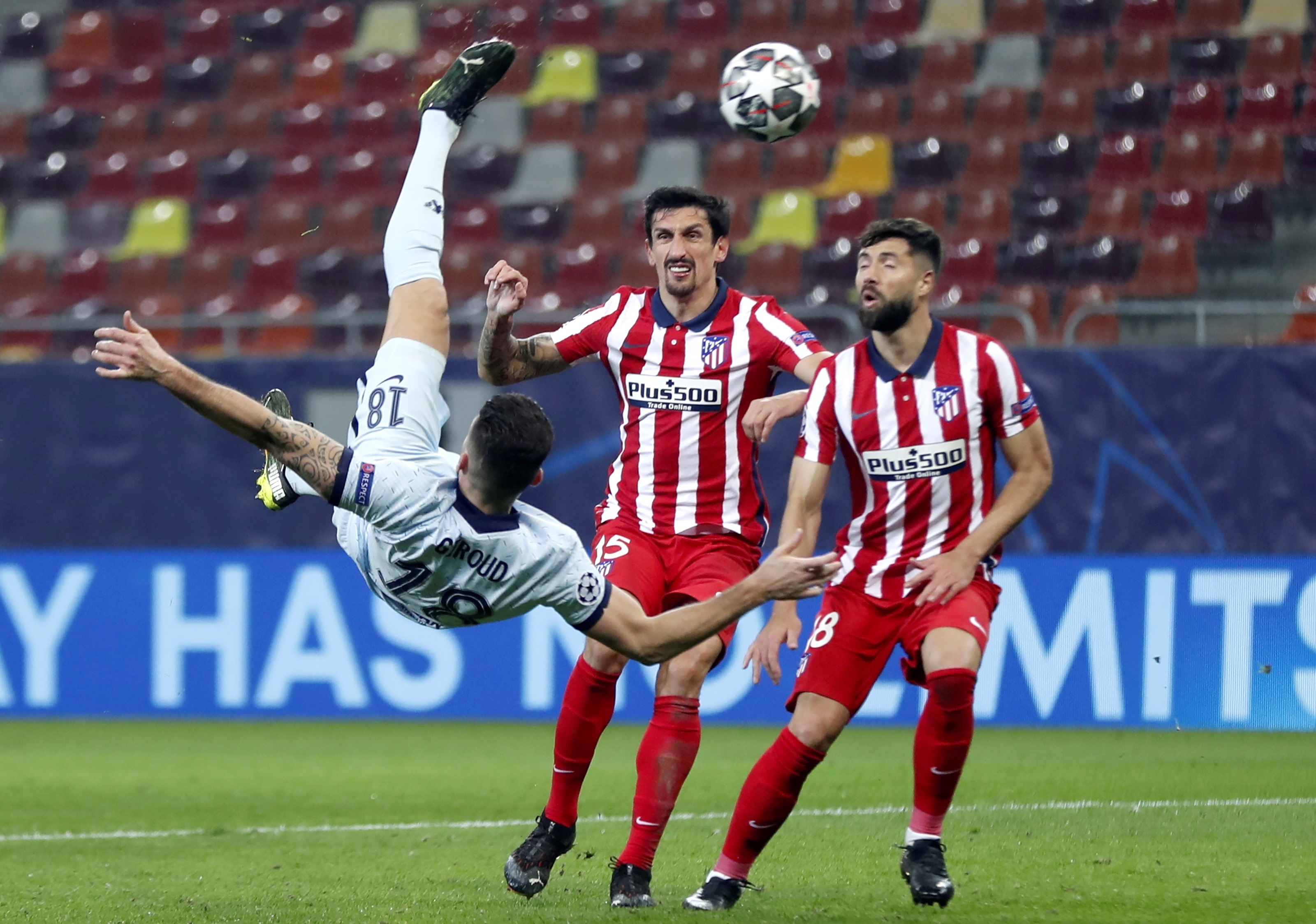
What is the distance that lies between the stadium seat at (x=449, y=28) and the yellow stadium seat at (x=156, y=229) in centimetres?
291

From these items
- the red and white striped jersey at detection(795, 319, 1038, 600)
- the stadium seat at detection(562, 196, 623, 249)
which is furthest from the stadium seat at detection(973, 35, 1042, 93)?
the red and white striped jersey at detection(795, 319, 1038, 600)

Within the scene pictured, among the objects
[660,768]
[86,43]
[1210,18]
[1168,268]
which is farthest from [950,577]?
[86,43]

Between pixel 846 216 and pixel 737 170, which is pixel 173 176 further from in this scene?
pixel 846 216

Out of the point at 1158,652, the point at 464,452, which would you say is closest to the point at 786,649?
the point at 1158,652

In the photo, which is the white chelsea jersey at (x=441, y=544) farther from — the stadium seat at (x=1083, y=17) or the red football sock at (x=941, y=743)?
the stadium seat at (x=1083, y=17)

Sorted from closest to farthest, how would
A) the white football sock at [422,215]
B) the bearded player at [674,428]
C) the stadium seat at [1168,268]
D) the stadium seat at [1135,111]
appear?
the bearded player at [674,428] → the white football sock at [422,215] → the stadium seat at [1168,268] → the stadium seat at [1135,111]

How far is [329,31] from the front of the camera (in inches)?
688

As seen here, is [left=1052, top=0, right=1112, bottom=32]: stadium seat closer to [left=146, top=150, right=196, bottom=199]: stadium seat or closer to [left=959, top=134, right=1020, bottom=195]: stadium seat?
[left=959, top=134, right=1020, bottom=195]: stadium seat

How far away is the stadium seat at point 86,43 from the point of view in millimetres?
17766

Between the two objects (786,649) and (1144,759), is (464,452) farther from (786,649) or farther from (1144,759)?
(786,649)

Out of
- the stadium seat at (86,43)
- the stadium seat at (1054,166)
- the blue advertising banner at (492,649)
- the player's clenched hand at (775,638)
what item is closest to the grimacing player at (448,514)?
the player's clenched hand at (775,638)

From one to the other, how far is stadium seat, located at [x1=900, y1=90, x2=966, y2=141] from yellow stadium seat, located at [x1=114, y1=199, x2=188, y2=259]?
22.3 ft

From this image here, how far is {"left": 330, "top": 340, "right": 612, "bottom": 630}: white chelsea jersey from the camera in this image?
487 centimetres

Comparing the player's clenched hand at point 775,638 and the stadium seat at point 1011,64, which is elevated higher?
the stadium seat at point 1011,64
